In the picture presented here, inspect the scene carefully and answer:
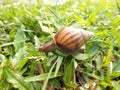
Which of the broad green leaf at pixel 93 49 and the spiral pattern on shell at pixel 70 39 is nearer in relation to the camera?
the spiral pattern on shell at pixel 70 39

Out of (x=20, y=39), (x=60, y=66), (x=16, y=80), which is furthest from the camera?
(x=20, y=39)

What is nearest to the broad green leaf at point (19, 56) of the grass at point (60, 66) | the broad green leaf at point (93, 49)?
the grass at point (60, 66)

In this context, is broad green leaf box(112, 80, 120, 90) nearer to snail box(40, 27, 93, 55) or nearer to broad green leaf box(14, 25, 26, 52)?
snail box(40, 27, 93, 55)

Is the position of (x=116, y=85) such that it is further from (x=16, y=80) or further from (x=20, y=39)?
(x=20, y=39)

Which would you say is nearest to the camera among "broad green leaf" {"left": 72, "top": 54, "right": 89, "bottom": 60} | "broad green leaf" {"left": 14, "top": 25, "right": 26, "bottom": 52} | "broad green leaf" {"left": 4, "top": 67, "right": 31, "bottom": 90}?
"broad green leaf" {"left": 4, "top": 67, "right": 31, "bottom": 90}

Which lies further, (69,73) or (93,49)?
(93,49)

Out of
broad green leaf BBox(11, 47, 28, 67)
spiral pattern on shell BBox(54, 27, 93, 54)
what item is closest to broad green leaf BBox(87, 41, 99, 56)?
spiral pattern on shell BBox(54, 27, 93, 54)

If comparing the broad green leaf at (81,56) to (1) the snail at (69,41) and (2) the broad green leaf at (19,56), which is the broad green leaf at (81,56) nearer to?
(1) the snail at (69,41)

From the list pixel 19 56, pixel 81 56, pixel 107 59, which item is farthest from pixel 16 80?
pixel 107 59
